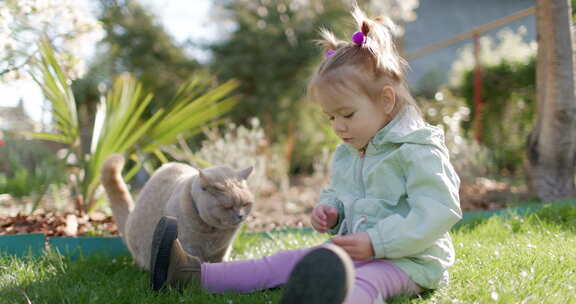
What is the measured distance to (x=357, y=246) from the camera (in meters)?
1.66

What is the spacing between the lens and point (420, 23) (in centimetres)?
1465

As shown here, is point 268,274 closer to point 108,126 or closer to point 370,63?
point 370,63

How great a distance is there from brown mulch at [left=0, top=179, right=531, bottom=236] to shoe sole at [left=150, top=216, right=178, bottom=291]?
153 cm

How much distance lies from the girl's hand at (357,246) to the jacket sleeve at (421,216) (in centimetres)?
2

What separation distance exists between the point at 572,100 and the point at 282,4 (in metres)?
5.70

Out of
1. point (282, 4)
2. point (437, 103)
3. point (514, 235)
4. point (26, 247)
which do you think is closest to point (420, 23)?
point (282, 4)

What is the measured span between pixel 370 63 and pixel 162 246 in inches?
42.3

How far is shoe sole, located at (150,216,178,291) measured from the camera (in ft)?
5.85

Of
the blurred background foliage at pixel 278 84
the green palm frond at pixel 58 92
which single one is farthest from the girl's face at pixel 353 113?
the blurred background foliage at pixel 278 84

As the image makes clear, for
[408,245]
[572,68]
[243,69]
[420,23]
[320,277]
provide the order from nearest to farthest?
[320,277] < [408,245] < [572,68] < [243,69] < [420,23]

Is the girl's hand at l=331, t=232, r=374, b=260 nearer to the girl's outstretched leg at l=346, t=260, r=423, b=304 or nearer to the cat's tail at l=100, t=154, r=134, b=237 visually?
the girl's outstretched leg at l=346, t=260, r=423, b=304

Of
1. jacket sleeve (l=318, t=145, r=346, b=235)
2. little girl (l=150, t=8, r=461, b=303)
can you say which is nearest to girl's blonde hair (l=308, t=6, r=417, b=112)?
little girl (l=150, t=8, r=461, b=303)

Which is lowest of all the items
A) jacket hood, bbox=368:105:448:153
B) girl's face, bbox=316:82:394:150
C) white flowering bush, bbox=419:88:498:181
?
white flowering bush, bbox=419:88:498:181

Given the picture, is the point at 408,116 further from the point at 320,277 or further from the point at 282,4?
the point at 282,4
